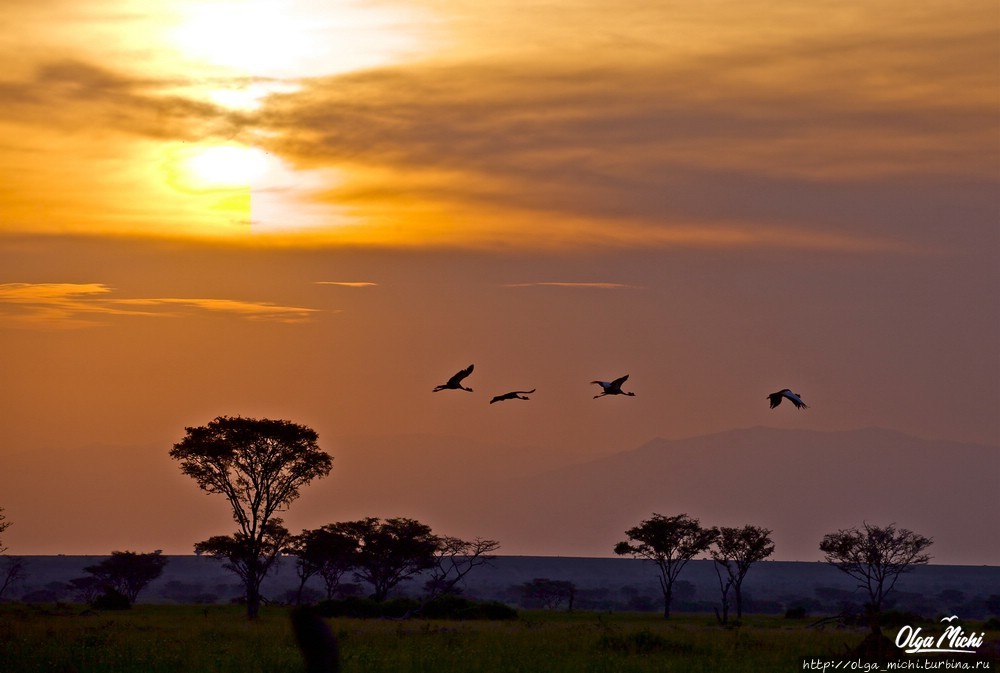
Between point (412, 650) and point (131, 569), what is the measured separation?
105 metres

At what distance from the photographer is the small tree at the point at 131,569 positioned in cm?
13775

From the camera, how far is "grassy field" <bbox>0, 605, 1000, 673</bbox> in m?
35.5

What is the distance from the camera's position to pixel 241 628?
175 ft

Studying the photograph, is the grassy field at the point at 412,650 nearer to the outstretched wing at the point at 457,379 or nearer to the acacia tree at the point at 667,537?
the outstretched wing at the point at 457,379

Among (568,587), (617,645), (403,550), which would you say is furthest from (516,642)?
(568,587)

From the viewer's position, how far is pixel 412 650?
4106cm

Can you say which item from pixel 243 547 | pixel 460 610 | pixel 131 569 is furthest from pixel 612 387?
pixel 131 569

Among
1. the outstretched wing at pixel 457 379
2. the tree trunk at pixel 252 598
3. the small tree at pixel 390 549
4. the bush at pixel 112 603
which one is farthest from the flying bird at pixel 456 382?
the small tree at pixel 390 549

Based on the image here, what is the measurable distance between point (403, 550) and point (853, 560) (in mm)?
43193

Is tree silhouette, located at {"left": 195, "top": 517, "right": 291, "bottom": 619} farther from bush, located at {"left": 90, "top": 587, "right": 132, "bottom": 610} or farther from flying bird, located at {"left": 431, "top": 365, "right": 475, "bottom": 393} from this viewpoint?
flying bird, located at {"left": 431, "top": 365, "right": 475, "bottom": 393}

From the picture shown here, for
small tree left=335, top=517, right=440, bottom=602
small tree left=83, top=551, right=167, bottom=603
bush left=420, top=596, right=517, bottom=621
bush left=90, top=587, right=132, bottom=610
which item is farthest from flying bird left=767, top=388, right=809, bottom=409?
small tree left=83, top=551, right=167, bottom=603

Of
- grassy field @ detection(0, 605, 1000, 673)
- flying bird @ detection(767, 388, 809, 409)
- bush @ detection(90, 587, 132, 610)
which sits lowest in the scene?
→ grassy field @ detection(0, 605, 1000, 673)

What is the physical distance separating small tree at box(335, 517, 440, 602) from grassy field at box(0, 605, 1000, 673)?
64033mm

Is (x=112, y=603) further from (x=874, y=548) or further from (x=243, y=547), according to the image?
(x=874, y=548)
